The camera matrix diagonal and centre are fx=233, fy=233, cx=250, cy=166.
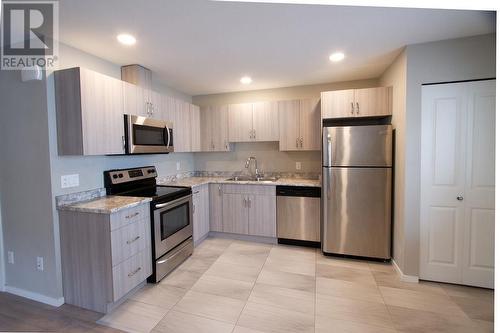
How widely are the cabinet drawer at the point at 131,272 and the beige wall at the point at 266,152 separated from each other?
2.17m

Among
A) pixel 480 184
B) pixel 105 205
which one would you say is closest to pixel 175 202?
pixel 105 205

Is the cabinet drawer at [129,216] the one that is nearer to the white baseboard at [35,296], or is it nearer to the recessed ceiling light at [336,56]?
the white baseboard at [35,296]

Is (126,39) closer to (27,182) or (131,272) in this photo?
(27,182)

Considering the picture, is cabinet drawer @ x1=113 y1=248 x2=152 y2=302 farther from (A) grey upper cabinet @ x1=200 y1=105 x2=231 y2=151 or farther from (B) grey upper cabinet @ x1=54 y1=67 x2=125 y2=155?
(A) grey upper cabinet @ x1=200 y1=105 x2=231 y2=151

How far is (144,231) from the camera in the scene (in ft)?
7.54

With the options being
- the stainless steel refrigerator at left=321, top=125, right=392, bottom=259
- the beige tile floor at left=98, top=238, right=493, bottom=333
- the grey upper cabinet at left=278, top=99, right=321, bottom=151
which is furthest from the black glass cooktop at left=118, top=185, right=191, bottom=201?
the stainless steel refrigerator at left=321, top=125, right=392, bottom=259

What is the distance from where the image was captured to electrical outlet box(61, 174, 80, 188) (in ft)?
6.99

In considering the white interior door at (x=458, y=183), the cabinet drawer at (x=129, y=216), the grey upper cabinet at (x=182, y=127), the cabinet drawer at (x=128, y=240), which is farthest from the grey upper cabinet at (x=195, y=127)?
the white interior door at (x=458, y=183)

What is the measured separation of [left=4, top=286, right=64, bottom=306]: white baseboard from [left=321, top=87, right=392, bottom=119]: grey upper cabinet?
3.43 meters

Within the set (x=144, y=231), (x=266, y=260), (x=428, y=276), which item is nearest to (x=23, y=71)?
(x=144, y=231)

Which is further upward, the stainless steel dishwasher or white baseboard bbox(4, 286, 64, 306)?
the stainless steel dishwasher

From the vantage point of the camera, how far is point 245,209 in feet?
11.6

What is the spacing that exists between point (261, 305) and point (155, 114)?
2.43m

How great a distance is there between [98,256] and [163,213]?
2.27 ft
